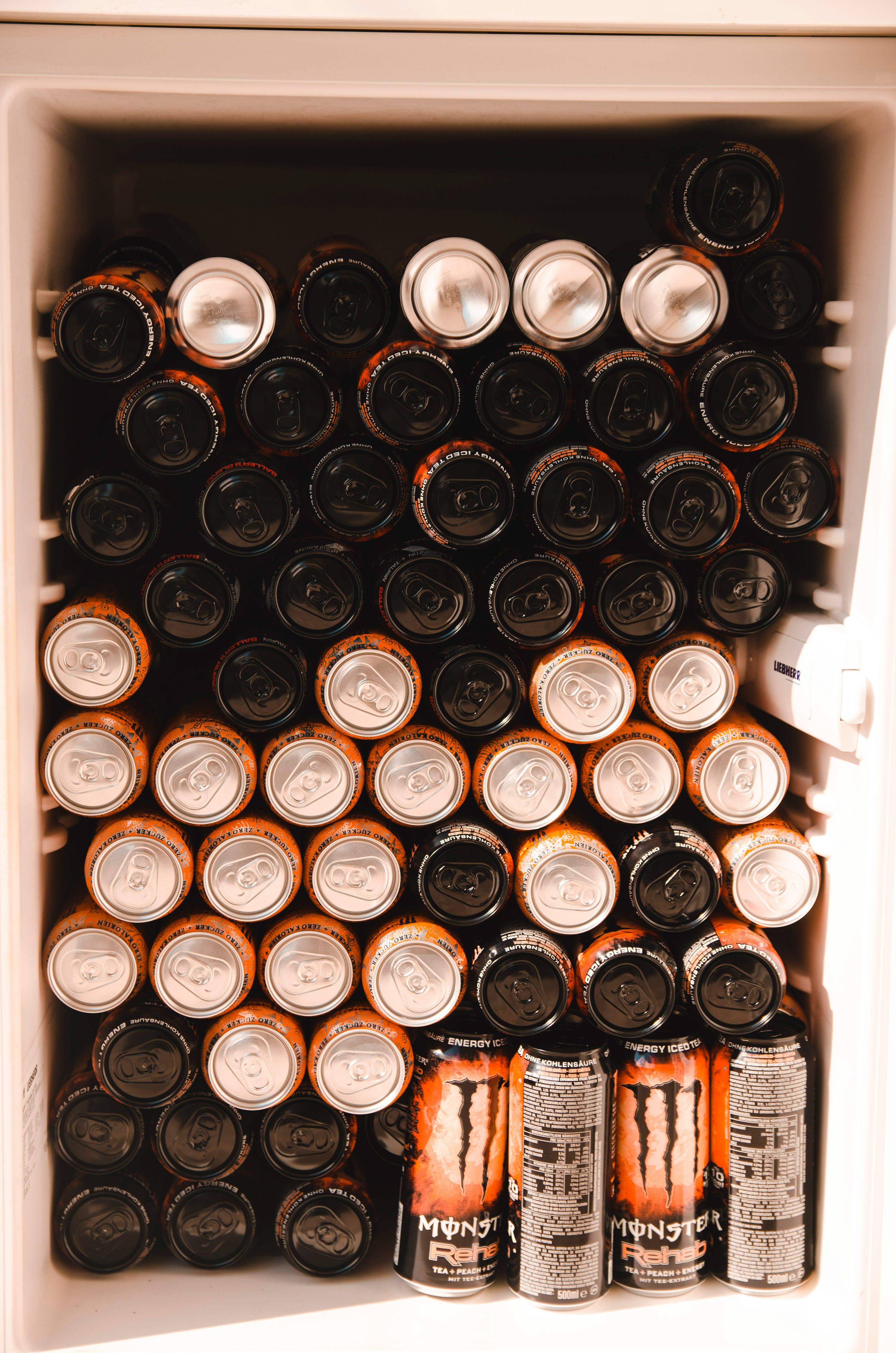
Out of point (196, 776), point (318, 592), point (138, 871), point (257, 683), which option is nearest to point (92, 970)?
point (138, 871)

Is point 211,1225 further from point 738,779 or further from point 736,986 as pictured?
point 738,779

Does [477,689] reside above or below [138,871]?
above

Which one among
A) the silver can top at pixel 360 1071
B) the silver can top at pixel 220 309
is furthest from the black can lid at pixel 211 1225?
the silver can top at pixel 220 309

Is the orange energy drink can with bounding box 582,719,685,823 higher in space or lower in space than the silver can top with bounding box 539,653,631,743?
lower

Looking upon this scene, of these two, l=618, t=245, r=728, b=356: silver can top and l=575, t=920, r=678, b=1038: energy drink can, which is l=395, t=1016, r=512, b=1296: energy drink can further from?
l=618, t=245, r=728, b=356: silver can top

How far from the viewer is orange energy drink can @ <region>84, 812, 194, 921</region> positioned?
842 millimetres

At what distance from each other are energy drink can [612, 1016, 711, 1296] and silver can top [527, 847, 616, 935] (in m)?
0.15

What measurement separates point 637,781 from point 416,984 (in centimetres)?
29

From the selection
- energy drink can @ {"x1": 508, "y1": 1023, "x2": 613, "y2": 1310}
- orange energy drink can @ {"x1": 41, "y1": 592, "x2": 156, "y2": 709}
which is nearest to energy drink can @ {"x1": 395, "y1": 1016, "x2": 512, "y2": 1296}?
energy drink can @ {"x1": 508, "y1": 1023, "x2": 613, "y2": 1310}

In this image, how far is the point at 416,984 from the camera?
0.85 meters

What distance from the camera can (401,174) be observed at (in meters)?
1.05

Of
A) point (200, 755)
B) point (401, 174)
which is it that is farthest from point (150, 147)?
point (200, 755)

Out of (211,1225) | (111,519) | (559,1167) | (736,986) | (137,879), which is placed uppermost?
(111,519)

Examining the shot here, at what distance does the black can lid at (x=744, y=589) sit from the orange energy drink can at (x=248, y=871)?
49cm
